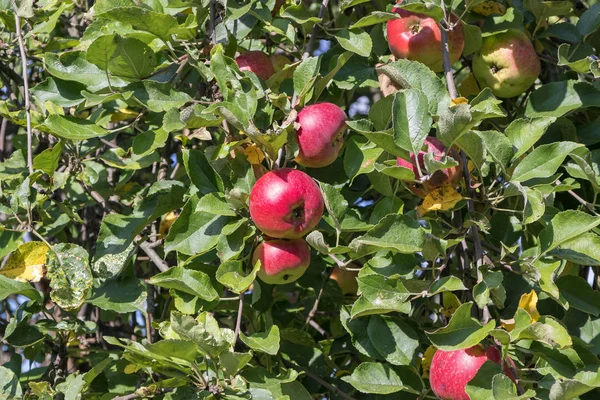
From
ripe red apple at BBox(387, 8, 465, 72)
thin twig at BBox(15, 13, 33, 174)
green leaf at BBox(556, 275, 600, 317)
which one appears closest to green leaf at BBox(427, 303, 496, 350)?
green leaf at BBox(556, 275, 600, 317)

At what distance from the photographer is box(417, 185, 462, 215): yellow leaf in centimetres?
128

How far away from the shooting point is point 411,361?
4.52 feet

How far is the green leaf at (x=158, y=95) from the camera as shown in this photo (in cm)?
142

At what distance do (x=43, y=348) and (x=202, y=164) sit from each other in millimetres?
674

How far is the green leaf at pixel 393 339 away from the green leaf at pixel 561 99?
0.48 metres

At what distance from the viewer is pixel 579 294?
145 centimetres

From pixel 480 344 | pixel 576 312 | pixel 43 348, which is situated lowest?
pixel 43 348

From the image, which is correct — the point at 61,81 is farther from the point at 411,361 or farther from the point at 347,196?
the point at 411,361

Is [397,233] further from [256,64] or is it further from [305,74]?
[256,64]

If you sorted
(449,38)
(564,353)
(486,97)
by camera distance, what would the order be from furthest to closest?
(449,38)
(486,97)
(564,353)

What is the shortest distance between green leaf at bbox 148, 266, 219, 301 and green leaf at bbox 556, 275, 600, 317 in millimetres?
617

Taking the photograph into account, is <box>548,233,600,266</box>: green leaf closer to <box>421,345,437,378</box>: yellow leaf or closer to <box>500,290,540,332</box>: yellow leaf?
<box>500,290,540,332</box>: yellow leaf

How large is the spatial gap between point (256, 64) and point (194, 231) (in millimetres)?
368

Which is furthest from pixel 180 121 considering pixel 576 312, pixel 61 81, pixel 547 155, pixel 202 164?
pixel 576 312
